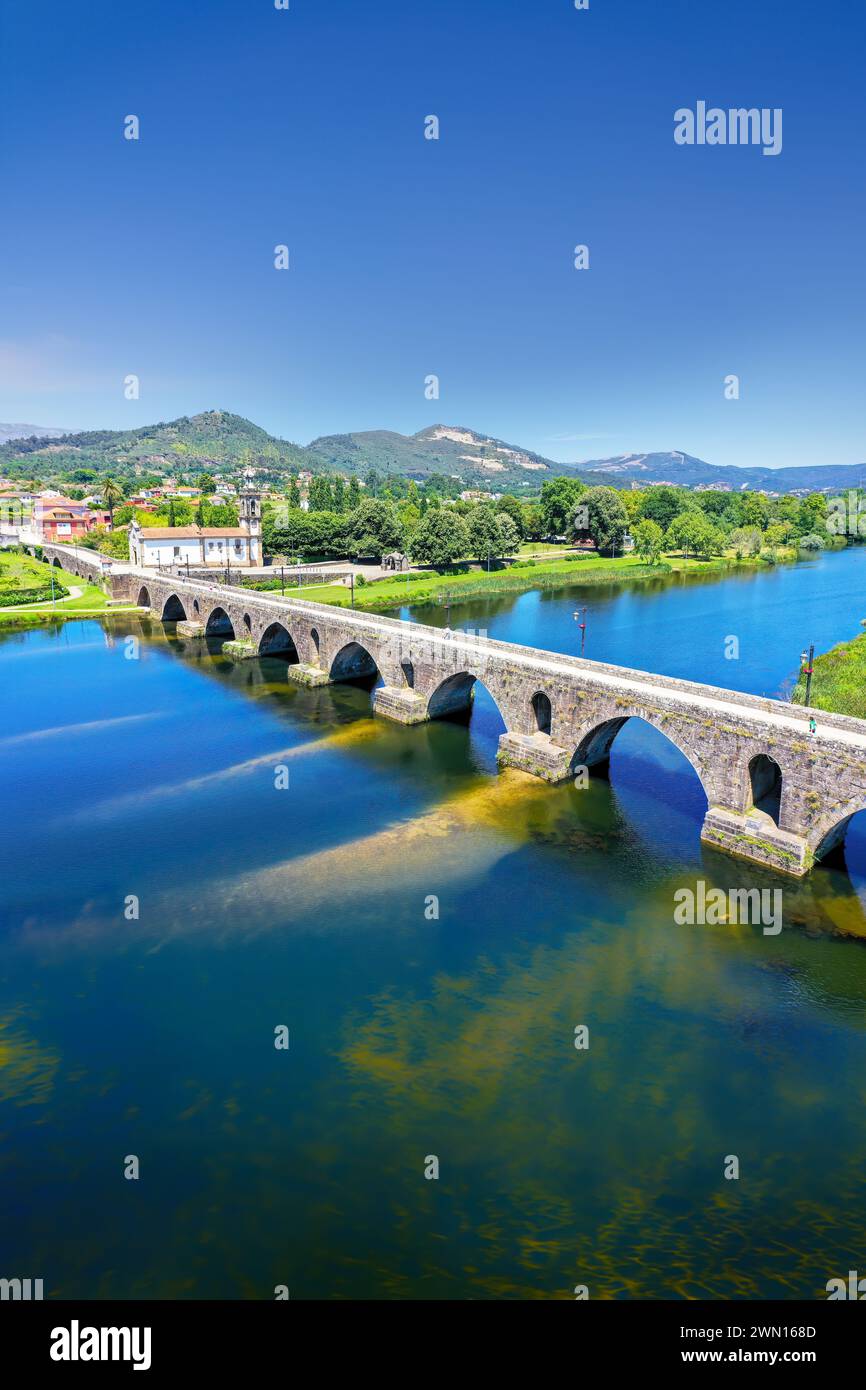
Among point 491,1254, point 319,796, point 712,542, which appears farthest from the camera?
point 712,542

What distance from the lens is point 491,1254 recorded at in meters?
15.2

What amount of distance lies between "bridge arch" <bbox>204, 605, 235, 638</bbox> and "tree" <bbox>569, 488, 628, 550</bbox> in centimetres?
7567

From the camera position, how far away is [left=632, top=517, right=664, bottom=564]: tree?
127 meters

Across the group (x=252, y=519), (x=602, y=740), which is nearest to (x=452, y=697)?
(x=602, y=740)

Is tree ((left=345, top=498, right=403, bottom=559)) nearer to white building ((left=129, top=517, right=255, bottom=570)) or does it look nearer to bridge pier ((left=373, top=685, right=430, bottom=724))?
white building ((left=129, top=517, right=255, bottom=570))

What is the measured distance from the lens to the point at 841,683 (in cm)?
4619

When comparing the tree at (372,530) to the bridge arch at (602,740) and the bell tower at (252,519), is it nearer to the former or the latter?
the bell tower at (252,519)

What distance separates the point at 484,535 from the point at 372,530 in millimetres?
17701

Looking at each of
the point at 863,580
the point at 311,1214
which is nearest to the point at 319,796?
the point at 311,1214

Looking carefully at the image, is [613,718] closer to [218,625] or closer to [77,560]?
[218,625]

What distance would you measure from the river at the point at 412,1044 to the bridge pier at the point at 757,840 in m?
0.68
